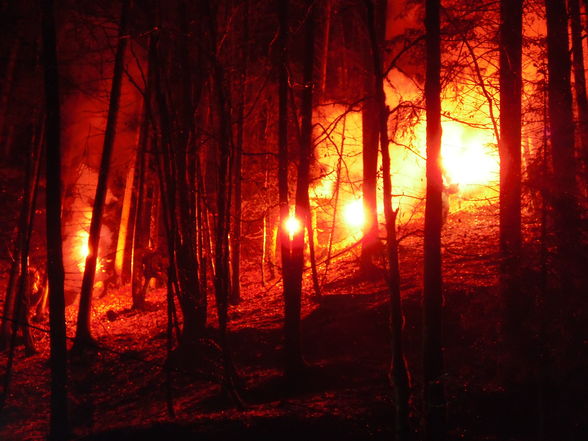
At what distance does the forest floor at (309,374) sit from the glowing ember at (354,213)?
356 centimetres

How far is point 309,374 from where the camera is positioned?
10.9 metres

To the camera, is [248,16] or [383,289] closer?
[383,289]

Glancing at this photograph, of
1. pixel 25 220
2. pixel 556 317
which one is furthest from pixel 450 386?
pixel 25 220

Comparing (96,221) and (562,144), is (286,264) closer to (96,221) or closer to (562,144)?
(562,144)

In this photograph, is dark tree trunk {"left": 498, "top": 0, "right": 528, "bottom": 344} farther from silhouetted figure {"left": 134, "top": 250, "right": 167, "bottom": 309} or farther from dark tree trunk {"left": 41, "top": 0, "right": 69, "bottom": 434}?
silhouetted figure {"left": 134, "top": 250, "right": 167, "bottom": 309}

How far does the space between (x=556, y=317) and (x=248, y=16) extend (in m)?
13.7

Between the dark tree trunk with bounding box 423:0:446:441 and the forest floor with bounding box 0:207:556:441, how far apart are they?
440 mm

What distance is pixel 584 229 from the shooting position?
785 centimetres

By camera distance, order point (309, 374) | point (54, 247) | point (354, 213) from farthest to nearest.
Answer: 1. point (354, 213)
2. point (309, 374)
3. point (54, 247)

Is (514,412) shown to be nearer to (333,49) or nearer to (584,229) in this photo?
(584,229)

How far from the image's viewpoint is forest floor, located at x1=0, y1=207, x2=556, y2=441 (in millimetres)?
9039

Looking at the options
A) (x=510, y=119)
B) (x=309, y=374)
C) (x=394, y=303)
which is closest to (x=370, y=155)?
(x=510, y=119)

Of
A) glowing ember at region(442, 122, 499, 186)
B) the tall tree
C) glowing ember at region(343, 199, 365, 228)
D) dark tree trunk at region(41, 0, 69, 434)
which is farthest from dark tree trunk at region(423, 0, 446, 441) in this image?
glowing ember at region(343, 199, 365, 228)

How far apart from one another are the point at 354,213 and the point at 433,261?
15.3 m
